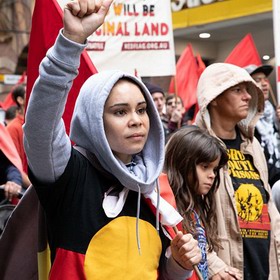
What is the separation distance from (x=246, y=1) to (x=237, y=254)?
11081 mm

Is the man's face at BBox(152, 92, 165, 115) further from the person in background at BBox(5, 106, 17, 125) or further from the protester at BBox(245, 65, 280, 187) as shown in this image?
the person in background at BBox(5, 106, 17, 125)

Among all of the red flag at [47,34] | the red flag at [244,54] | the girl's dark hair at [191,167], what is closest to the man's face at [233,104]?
the girl's dark hair at [191,167]

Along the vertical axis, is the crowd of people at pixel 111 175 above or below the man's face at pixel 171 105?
below

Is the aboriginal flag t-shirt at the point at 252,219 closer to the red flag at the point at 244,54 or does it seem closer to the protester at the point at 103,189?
the protester at the point at 103,189

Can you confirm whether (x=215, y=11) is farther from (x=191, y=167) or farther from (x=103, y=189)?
(x=103, y=189)

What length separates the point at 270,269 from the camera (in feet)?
14.0

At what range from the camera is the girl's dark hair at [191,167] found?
12.3 ft

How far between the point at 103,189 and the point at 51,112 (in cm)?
44

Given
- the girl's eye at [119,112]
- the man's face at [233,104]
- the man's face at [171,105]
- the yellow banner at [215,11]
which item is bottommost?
the girl's eye at [119,112]

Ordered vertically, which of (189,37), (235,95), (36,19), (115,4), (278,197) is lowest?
(278,197)

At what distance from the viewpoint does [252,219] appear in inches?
166

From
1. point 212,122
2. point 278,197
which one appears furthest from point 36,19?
point 278,197

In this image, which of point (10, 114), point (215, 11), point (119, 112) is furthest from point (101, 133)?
point (215, 11)

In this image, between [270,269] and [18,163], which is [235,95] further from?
[18,163]
